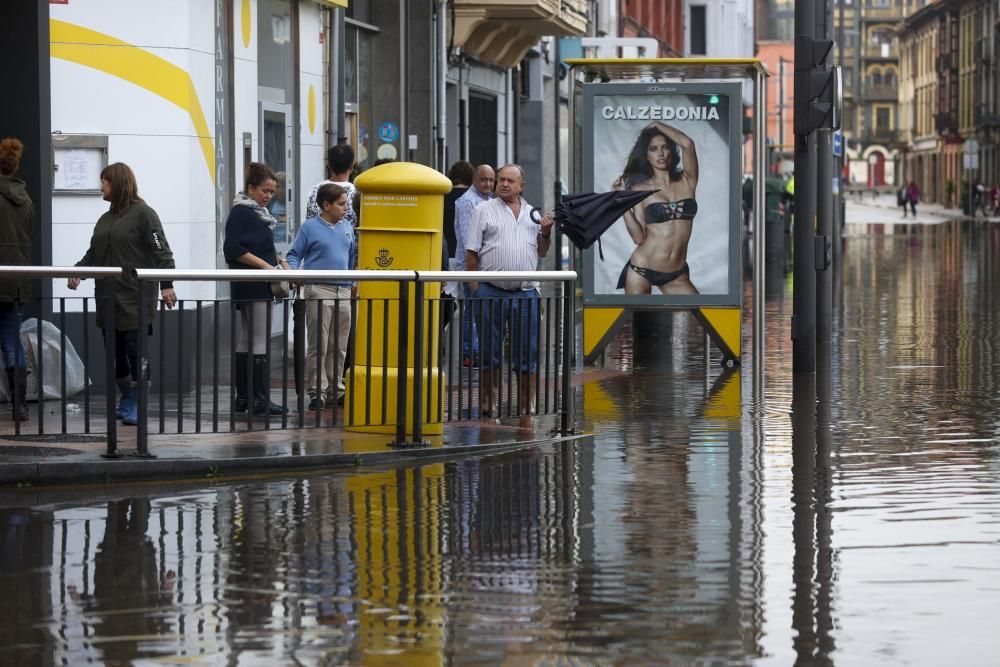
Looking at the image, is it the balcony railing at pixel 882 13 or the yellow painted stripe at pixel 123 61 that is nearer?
the yellow painted stripe at pixel 123 61

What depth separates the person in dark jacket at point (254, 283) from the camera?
10750 millimetres

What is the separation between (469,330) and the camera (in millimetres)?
11547

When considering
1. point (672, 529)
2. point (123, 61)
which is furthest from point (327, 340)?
point (123, 61)

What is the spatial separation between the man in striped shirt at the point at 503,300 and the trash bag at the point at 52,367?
2.22m

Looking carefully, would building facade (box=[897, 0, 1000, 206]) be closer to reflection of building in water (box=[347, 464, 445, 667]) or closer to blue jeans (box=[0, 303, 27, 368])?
blue jeans (box=[0, 303, 27, 368])

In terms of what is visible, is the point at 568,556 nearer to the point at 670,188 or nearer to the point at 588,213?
the point at 588,213

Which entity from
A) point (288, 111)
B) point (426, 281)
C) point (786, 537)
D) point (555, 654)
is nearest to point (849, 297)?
point (288, 111)

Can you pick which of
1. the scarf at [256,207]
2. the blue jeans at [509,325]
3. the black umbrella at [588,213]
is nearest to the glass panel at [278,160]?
the black umbrella at [588,213]

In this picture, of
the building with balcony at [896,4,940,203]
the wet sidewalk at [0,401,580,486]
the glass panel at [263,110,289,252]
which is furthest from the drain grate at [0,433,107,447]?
the building with balcony at [896,4,940,203]

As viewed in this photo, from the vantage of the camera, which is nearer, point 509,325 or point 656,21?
point 509,325

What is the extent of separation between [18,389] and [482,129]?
2141 centimetres

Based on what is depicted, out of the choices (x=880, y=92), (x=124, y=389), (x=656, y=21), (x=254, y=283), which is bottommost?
(x=124, y=389)

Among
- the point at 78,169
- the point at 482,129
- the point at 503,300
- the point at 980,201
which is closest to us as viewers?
the point at 503,300

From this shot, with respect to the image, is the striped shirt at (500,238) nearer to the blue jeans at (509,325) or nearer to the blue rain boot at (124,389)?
the blue jeans at (509,325)
